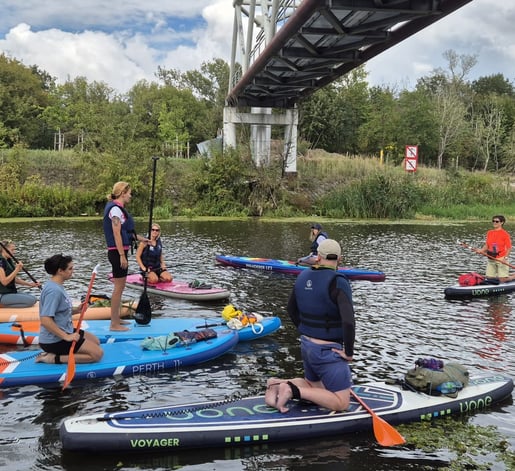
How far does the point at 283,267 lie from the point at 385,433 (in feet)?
26.8

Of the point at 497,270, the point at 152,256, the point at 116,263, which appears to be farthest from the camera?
the point at 497,270

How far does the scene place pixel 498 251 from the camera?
453 inches

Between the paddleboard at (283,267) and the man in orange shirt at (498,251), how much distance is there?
232cm

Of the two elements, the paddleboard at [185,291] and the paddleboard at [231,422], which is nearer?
the paddleboard at [231,422]

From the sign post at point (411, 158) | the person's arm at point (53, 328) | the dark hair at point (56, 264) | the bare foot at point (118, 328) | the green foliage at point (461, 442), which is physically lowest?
the green foliage at point (461, 442)

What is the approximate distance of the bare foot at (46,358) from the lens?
6.18 m

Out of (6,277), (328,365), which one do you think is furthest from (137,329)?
(328,365)

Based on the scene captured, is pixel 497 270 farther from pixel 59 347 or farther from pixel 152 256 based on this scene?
pixel 59 347

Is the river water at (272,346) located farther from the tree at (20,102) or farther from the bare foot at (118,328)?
the tree at (20,102)

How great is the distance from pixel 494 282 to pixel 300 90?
16971 millimetres

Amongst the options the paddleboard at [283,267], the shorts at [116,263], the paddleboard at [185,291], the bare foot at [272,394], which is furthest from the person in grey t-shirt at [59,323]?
the paddleboard at [283,267]

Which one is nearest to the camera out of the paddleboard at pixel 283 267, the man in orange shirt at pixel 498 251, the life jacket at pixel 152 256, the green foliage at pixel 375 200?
the life jacket at pixel 152 256

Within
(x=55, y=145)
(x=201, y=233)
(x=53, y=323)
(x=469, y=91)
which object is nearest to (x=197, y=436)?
(x=53, y=323)

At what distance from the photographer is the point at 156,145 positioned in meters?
33.6
